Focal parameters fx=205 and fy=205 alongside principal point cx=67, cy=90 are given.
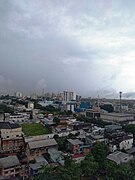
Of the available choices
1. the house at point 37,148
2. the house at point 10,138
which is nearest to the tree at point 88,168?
the house at point 37,148

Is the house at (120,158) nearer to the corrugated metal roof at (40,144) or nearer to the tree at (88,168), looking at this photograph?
the tree at (88,168)

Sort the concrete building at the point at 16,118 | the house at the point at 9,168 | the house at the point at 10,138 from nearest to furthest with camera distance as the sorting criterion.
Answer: the house at the point at 9,168, the house at the point at 10,138, the concrete building at the point at 16,118

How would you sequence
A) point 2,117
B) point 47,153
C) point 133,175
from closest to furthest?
Result: point 133,175 < point 47,153 < point 2,117

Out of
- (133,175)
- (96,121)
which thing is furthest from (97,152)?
(96,121)

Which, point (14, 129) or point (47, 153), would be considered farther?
point (14, 129)

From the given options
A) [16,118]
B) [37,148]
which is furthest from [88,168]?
[16,118]

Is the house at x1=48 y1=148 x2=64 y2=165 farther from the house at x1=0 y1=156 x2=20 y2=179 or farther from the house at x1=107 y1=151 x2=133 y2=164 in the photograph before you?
the house at x1=107 y1=151 x2=133 y2=164

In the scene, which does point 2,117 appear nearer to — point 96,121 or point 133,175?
point 96,121

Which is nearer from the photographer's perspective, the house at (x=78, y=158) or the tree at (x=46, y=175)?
the tree at (x=46, y=175)
